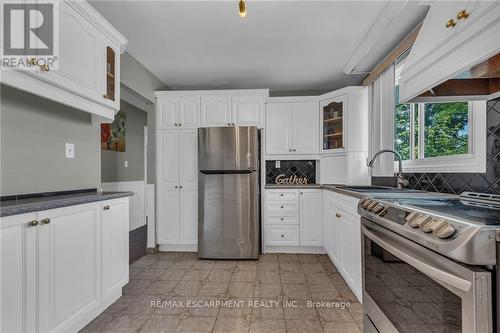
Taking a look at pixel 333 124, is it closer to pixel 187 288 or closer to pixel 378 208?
pixel 378 208

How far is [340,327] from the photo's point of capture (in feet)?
5.77

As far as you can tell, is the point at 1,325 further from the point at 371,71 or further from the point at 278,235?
the point at 371,71

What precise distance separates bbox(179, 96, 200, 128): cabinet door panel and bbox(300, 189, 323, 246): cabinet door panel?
1760 millimetres

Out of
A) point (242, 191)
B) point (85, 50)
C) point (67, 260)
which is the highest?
point (85, 50)

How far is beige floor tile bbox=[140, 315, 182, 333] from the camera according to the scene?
5.67 feet

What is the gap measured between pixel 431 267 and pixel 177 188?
2.99 meters

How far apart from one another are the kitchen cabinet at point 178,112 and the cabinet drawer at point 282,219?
160cm

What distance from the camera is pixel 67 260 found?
1509 millimetres

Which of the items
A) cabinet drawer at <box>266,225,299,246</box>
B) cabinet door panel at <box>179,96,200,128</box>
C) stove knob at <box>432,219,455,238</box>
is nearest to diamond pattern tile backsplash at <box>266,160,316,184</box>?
cabinet drawer at <box>266,225,299,246</box>

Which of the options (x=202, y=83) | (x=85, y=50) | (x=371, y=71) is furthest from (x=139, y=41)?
(x=371, y=71)

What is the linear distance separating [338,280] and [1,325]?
247cm

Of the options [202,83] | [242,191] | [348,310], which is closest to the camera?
[348,310]

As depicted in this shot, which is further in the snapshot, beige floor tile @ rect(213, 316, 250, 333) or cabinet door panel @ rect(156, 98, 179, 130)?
cabinet door panel @ rect(156, 98, 179, 130)

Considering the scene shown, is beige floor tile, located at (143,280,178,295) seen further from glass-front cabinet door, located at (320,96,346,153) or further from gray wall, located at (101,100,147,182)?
glass-front cabinet door, located at (320,96,346,153)
